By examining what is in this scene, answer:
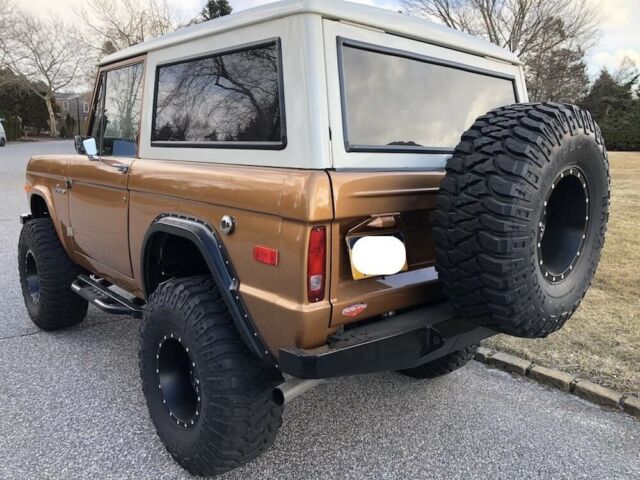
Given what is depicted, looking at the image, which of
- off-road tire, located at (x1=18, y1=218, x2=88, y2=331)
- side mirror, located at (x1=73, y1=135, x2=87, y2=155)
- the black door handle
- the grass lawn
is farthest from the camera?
off-road tire, located at (x1=18, y1=218, x2=88, y2=331)

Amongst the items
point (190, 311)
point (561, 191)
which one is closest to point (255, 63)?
point (190, 311)

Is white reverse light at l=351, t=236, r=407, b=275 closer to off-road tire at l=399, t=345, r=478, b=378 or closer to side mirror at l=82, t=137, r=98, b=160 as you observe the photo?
off-road tire at l=399, t=345, r=478, b=378

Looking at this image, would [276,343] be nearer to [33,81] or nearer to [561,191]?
[561,191]

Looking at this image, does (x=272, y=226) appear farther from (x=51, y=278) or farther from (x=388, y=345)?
(x=51, y=278)

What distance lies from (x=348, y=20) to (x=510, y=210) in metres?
1.02

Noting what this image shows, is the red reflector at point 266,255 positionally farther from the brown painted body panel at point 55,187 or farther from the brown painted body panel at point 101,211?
the brown painted body panel at point 55,187

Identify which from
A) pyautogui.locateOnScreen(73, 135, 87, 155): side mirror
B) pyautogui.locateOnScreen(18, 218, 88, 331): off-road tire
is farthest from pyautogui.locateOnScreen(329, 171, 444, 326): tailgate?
pyautogui.locateOnScreen(18, 218, 88, 331): off-road tire

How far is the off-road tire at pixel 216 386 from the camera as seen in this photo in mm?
2213

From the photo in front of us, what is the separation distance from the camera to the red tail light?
6.33ft

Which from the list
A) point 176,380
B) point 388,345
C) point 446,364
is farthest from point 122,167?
point 446,364

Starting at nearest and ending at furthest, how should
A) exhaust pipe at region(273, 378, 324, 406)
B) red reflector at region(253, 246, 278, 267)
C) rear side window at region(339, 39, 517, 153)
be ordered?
red reflector at region(253, 246, 278, 267), exhaust pipe at region(273, 378, 324, 406), rear side window at region(339, 39, 517, 153)

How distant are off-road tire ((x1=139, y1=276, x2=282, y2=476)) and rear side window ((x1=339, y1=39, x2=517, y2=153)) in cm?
97

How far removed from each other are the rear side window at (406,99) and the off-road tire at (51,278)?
2795 millimetres

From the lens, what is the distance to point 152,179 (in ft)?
9.01
